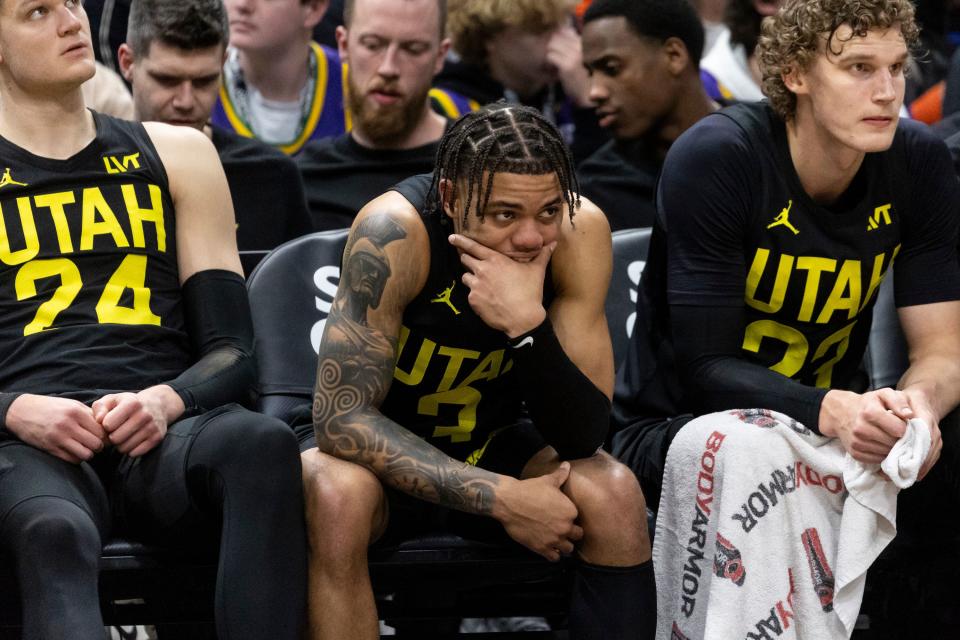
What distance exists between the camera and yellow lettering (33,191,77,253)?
294 cm

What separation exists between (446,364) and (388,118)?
61.8 inches

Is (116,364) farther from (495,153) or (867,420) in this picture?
(867,420)

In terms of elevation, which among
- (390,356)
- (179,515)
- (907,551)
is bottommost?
(907,551)

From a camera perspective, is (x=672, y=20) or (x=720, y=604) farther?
Result: (x=672, y=20)

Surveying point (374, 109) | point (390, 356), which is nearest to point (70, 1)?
point (390, 356)

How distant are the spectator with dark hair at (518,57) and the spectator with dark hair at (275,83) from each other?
0.51 meters

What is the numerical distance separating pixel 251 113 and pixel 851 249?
221 cm

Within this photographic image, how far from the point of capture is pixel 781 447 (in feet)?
9.14

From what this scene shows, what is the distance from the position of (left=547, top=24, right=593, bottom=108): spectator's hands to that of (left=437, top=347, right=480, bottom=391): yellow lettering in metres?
2.43

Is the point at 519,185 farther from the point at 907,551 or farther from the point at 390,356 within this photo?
the point at 907,551

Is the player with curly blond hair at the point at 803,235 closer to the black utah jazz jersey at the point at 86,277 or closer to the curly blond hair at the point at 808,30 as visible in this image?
the curly blond hair at the point at 808,30

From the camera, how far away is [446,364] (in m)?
2.87

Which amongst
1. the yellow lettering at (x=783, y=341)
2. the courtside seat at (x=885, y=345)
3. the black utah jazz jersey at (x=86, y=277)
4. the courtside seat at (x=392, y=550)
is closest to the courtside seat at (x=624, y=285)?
the yellow lettering at (x=783, y=341)

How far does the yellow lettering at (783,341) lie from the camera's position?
315cm
